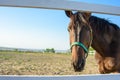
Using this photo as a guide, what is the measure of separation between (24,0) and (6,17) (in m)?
0.29

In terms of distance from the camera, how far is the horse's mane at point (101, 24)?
220 centimetres

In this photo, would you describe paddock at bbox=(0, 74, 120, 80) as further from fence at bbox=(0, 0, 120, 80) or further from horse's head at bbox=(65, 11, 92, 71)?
horse's head at bbox=(65, 11, 92, 71)

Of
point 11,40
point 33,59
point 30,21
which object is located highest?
point 30,21

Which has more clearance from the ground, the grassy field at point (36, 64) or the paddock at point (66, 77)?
the paddock at point (66, 77)

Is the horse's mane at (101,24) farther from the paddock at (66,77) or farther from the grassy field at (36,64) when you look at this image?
the grassy field at (36,64)

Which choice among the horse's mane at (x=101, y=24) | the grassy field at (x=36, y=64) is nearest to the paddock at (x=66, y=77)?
the horse's mane at (x=101, y=24)

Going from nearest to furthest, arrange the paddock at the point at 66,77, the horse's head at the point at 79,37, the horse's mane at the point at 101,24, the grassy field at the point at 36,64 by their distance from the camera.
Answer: the paddock at the point at 66,77
the horse's head at the point at 79,37
the horse's mane at the point at 101,24
the grassy field at the point at 36,64

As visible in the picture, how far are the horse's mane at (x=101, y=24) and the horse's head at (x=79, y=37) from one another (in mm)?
410

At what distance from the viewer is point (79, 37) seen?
165cm

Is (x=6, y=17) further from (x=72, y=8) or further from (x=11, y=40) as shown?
(x=72, y=8)

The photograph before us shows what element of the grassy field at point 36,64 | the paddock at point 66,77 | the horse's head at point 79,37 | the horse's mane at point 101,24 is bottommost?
the grassy field at point 36,64

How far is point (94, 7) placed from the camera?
1.14 metres

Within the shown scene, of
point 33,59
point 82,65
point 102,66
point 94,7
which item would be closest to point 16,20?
point 94,7

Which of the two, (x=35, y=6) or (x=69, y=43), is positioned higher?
(x=35, y=6)
